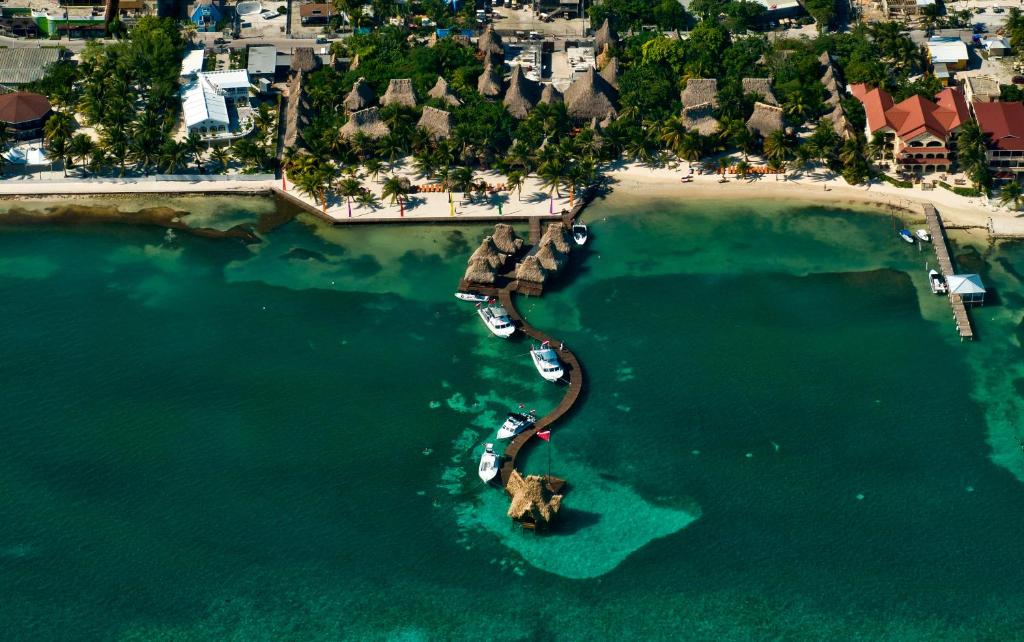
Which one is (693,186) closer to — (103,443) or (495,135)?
(495,135)

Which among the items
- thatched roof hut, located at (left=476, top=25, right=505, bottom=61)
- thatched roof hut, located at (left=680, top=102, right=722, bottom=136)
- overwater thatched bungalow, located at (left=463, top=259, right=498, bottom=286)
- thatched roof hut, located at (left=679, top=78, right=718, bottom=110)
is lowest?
overwater thatched bungalow, located at (left=463, top=259, right=498, bottom=286)

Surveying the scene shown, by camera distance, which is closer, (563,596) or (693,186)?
(563,596)

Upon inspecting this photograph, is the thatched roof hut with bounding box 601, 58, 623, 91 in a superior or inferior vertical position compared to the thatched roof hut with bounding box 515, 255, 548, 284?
superior

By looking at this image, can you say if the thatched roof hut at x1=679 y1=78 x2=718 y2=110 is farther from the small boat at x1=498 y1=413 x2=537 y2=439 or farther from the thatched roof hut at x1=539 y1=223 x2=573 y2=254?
the small boat at x1=498 y1=413 x2=537 y2=439

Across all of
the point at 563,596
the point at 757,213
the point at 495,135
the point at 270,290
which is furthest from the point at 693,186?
the point at 563,596

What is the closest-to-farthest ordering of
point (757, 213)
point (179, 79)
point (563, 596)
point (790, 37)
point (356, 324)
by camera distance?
point (563, 596), point (356, 324), point (757, 213), point (179, 79), point (790, 37)

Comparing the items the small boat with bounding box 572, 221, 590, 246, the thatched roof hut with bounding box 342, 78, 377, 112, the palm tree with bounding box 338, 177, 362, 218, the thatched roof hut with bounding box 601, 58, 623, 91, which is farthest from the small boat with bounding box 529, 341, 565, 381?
the thatched roof hut with bounding box 601, 58, 623, 91

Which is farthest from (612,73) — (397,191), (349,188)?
(349,188)
